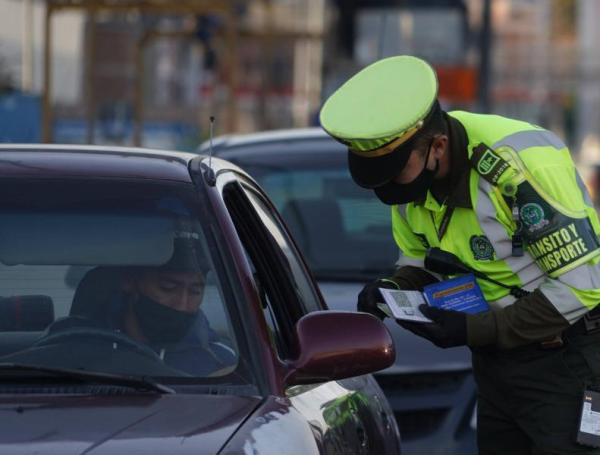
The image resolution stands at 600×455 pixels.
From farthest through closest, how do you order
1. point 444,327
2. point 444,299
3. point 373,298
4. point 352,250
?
point 352,250 < point 373,298 < point 444,299 < point 444,327

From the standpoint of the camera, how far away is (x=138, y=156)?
4.36m

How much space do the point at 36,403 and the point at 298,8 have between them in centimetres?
4617

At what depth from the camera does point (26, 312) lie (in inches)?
155

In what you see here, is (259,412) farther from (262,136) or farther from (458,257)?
(262,136)

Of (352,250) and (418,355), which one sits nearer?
(418,355)

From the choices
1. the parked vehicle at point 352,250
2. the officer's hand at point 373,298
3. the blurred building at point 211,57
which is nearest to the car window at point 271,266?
the officer's hand at point 373,298

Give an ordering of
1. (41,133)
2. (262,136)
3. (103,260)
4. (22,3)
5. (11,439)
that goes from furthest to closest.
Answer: (22,3) → (41,133) → (262,136) → (103,260) → (11,439)

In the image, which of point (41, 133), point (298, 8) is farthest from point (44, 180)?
point (298, 8)

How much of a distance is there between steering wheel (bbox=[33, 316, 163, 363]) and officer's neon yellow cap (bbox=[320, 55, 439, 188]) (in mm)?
899

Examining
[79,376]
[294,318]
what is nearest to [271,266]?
[294,318]

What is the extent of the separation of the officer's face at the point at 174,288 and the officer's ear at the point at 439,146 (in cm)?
85

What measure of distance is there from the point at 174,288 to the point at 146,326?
12 cm

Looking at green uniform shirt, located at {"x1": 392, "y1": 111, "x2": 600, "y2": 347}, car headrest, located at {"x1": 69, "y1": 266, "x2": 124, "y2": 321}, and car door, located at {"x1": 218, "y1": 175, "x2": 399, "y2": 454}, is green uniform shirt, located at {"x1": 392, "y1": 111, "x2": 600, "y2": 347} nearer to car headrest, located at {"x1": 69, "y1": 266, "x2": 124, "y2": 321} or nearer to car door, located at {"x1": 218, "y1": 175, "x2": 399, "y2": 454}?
car door, located at {"x1": 218, "y1": 175, "x2": 399, "y2": 454}

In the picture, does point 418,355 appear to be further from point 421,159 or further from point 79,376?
point 79,376
